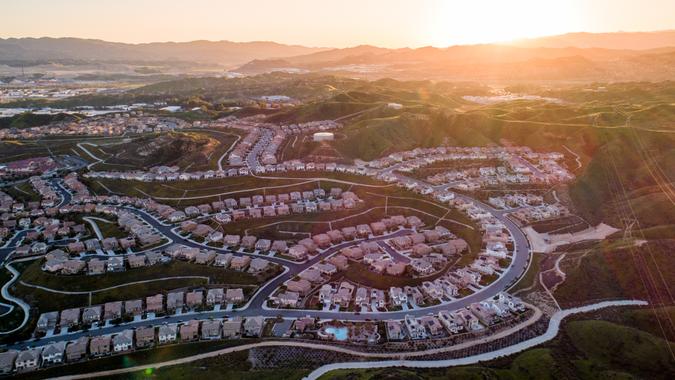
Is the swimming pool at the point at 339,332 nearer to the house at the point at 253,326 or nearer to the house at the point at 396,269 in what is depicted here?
the house at the point at 253,326

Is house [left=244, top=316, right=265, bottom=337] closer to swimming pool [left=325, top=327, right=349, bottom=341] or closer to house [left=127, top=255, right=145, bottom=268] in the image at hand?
swimming pool [left=325, top=327, right=349, bottom=341]

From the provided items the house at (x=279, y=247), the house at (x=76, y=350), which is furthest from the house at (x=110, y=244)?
the house at (x=279, y=247)

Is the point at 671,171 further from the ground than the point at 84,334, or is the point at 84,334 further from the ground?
the point at 671,171

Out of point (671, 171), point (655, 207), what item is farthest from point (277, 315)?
point (671, 171)

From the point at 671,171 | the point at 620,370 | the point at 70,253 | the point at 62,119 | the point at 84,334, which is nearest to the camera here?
the point at 620,370

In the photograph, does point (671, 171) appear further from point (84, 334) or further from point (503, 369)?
point (84, 334)

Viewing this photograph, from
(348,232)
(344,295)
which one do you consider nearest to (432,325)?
(344,295)

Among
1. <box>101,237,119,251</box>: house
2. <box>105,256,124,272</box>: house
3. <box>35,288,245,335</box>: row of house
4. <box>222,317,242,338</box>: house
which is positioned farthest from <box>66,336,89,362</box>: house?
<box>101,237,119,251</box>: house
